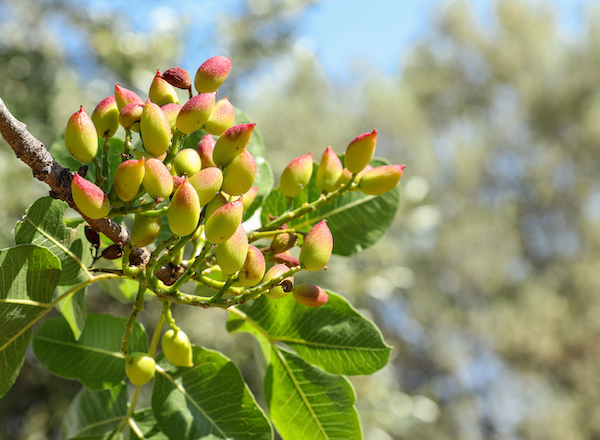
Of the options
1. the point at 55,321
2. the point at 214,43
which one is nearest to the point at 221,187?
the point at 55,321

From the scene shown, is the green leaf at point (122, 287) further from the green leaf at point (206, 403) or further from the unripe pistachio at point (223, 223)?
the unripe pistachio at point (223, 223)

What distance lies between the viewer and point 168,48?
338cm

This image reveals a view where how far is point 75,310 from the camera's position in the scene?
2.41ft

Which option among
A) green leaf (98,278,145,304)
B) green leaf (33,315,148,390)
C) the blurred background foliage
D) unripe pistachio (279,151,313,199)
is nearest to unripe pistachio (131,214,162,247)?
unripe pistachio (279,151,313,199)

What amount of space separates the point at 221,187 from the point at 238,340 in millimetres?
2952

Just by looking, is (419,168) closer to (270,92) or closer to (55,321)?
(270,92)

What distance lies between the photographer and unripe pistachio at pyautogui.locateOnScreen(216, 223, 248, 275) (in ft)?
1.64

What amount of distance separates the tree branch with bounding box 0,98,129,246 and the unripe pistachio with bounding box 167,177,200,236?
101mm

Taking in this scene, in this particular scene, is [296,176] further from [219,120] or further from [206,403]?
[206,403]

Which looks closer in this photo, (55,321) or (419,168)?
(55,321)

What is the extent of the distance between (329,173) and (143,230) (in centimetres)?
27

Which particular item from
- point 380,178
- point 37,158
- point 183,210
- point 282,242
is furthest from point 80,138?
point 380,178

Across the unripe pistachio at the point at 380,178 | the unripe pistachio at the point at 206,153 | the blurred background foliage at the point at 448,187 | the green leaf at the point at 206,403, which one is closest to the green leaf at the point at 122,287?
the green leaf at the point at 206,403

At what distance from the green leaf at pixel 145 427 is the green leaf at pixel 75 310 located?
0.17 metres
